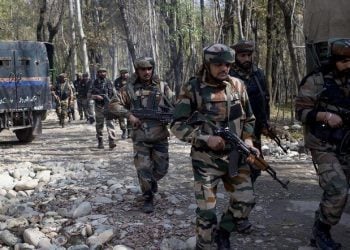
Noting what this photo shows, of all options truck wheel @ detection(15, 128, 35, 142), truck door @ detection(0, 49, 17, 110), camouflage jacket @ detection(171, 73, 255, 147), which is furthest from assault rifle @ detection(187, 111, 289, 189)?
truck wheel @ detection(15, 128, 35, 142)

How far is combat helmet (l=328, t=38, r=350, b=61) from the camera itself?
11.6 ft

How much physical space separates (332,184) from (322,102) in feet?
2.07

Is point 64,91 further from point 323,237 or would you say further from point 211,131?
point 323,237

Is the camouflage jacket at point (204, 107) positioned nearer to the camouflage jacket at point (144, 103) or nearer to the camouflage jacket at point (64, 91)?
the camouflage jacket at point (144, 103)

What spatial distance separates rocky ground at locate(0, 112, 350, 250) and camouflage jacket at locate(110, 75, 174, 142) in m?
0.84

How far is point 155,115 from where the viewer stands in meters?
5.21

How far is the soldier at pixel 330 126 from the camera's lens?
3566mm

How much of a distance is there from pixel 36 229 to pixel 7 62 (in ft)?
22.5

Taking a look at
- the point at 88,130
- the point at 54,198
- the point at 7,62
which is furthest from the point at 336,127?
the point at 88,130

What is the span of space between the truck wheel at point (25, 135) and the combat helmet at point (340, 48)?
9.41 metres

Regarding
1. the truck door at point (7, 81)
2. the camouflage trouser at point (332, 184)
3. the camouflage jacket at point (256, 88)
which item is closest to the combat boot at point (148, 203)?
the camouflage jacket at point (256, 88)

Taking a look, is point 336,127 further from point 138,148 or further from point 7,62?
point 7,62

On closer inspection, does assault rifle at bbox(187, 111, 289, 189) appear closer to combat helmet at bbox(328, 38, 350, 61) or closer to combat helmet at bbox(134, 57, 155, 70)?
combat helmet at bbox(328, 38, 350, 61)

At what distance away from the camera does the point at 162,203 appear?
5.53 metres
